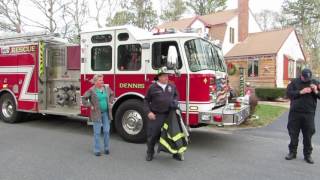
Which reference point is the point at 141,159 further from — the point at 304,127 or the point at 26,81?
the point at 26,81

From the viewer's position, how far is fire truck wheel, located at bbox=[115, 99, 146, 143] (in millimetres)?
8109

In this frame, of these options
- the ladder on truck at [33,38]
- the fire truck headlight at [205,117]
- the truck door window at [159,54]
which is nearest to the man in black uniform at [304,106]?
the fire truck headlight at [205,117]

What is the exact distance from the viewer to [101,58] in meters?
8.84

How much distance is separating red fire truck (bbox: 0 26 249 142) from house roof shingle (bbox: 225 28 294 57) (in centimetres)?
1949

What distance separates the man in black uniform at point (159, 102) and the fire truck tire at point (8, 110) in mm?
5753

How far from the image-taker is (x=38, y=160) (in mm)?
6723

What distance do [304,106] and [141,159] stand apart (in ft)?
10.3

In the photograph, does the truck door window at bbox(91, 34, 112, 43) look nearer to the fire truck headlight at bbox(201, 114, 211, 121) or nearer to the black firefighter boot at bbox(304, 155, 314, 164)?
the fire truck headlight at bbox(201, 114, 211, 121)

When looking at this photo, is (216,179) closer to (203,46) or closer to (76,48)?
(203,46)

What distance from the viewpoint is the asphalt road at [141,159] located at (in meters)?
5.96

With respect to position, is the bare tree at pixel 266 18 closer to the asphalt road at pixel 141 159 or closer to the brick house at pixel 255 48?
the brick house at pixel 255 48

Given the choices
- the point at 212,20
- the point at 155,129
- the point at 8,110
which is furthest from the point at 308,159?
the point at 212,20

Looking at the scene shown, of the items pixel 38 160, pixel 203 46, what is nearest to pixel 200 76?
pixel 203 46

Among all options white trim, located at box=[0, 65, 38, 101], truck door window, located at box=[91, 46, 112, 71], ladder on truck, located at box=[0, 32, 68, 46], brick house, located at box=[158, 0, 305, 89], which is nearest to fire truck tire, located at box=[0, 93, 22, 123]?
white trim, located at box=[0, 65, 38, 101]
